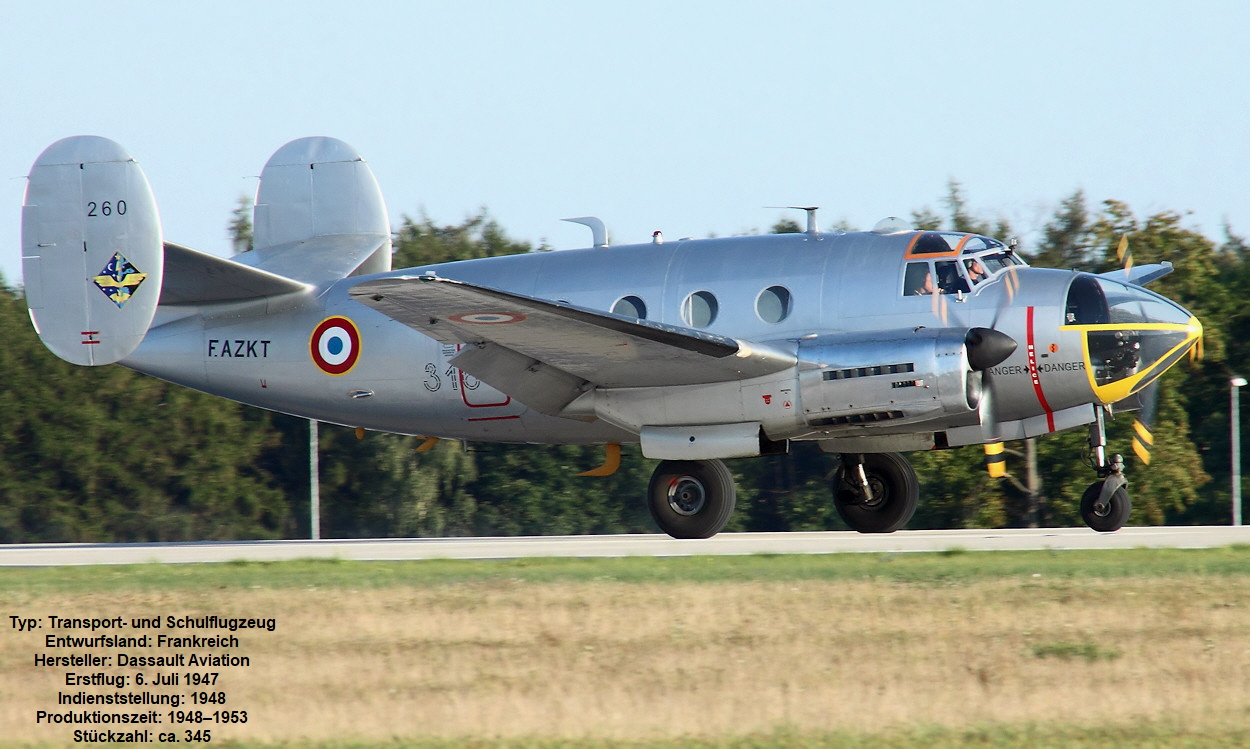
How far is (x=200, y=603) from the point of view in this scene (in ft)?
35.7

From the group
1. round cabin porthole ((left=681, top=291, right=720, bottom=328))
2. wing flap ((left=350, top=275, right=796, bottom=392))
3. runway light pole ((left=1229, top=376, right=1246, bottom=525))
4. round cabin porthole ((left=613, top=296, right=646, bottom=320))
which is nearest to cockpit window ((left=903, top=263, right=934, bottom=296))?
wing flap ((left=350, top=275, right=796, bottom=392))

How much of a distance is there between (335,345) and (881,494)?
7.61m

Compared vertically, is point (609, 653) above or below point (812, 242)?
below

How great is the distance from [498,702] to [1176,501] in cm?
2389

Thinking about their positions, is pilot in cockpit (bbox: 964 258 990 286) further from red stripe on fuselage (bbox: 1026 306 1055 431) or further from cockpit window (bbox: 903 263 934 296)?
red stripe on fuselage (bbox: 1026 306 1055 431)

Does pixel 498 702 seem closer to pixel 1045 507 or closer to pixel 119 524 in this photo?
pixel 1045 507

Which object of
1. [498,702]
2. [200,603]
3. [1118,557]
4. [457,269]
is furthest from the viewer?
[457,269]

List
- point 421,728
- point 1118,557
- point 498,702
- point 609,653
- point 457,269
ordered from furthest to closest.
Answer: point 457,269, point 1118,557, point 609,653, point 498,702, point 421,728

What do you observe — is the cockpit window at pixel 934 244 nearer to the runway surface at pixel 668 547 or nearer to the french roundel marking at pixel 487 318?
the runway surface at pixel 668 547

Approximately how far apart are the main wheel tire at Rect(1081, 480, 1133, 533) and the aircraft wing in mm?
4497

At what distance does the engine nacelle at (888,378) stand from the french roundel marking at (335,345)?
6327 millimetres

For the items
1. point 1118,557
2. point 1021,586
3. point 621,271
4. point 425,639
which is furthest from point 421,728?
point 621,271

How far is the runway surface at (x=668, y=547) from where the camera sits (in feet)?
49.8

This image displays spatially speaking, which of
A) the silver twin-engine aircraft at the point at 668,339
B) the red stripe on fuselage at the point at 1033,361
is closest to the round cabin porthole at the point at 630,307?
the silver twin-engine aircraft at the point at 668,339
